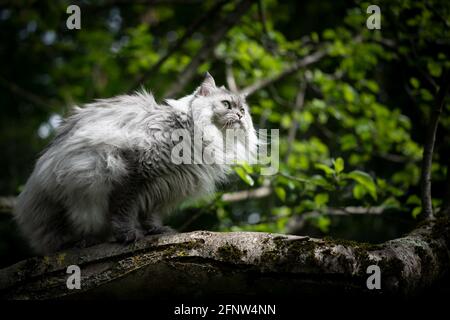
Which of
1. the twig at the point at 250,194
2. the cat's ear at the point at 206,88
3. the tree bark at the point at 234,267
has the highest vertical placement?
the cat's ear at the point at 206,88

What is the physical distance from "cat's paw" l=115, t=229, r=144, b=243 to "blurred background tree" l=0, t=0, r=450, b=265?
107cm

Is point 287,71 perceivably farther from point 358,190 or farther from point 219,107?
point 358,190

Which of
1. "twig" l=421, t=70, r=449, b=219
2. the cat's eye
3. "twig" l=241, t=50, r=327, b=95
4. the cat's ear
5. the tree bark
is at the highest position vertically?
"twig" l=241, t=50, r=327, b=95

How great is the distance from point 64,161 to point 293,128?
399cm

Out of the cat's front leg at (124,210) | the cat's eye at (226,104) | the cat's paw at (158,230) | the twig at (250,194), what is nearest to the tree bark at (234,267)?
the cat's front leg at (124,210)

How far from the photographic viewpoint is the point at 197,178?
13.3 feet

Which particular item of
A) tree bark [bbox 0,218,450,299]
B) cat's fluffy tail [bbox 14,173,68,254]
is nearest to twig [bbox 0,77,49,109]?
cat's fluffy tail [bbox 14,173,68,254]

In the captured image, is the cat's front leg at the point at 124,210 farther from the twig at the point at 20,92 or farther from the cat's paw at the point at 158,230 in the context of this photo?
the twig at the point at 20,92

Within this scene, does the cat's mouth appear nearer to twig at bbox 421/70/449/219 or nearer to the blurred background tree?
the blurred background tree

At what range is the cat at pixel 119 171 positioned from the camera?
142 inches

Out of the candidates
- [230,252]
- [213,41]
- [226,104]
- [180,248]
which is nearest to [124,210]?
[180,248]

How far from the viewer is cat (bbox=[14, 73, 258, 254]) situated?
3615 mm
